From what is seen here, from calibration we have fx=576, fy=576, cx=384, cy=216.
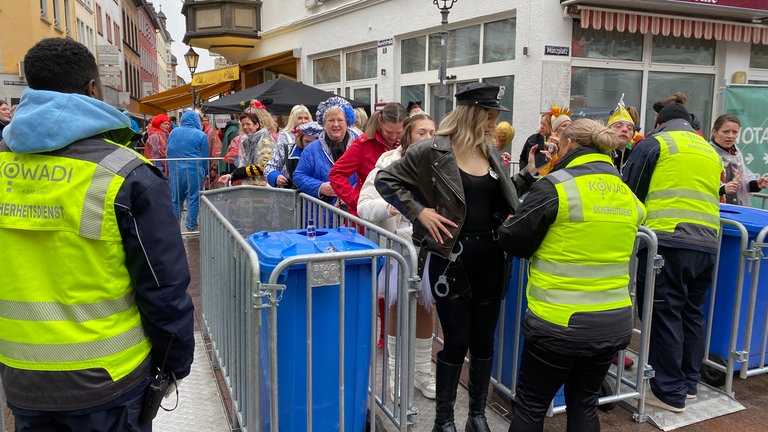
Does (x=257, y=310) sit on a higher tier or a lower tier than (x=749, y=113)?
lower

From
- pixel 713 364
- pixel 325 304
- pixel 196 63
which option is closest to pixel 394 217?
pixel 325 304

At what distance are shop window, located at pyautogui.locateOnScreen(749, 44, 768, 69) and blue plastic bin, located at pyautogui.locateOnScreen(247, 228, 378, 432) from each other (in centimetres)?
1136

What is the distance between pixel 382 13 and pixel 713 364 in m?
10.9

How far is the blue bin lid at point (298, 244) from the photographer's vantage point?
2664mm

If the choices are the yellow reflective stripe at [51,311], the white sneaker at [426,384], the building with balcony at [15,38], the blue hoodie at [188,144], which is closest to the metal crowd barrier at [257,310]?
the white sneaker at [426,384]

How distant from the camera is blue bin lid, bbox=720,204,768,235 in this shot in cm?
384

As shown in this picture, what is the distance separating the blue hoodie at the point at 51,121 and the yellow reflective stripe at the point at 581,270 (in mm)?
1960

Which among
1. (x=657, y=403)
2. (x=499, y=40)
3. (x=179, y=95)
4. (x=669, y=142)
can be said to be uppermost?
(x=499, y=40)

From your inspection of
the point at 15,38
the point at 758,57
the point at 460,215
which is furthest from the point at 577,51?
the point at 15,38

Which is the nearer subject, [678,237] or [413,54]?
[678,237]

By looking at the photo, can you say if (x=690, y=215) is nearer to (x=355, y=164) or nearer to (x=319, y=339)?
(x=355, y=164)

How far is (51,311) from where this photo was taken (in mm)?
1854

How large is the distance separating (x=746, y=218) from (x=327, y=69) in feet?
45.2

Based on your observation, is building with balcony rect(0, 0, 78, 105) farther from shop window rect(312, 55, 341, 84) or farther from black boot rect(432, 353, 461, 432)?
black boot rect(432, 353, 461, 432)
